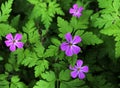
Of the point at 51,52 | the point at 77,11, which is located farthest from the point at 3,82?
the point at 77,11

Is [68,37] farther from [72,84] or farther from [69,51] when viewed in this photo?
[72,84]

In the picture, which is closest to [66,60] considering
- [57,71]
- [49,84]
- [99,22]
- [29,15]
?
[57,71]

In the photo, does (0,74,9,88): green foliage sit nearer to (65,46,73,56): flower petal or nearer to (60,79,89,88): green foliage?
(60,79,89,88): green foliage

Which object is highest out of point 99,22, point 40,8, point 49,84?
point 40,8

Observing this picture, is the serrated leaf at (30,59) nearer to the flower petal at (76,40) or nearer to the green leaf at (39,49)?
the green leaf at (39,49)

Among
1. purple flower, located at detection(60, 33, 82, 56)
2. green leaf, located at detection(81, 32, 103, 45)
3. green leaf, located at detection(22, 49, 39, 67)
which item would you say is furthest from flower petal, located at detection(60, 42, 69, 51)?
green leaf, located at detection(22, 49, 39, 67)

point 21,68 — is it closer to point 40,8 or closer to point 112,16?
point 40,8

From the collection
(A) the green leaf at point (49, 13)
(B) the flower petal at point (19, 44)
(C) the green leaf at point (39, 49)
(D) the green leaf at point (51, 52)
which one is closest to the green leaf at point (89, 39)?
(D) the green leaf at point (51, 52)
